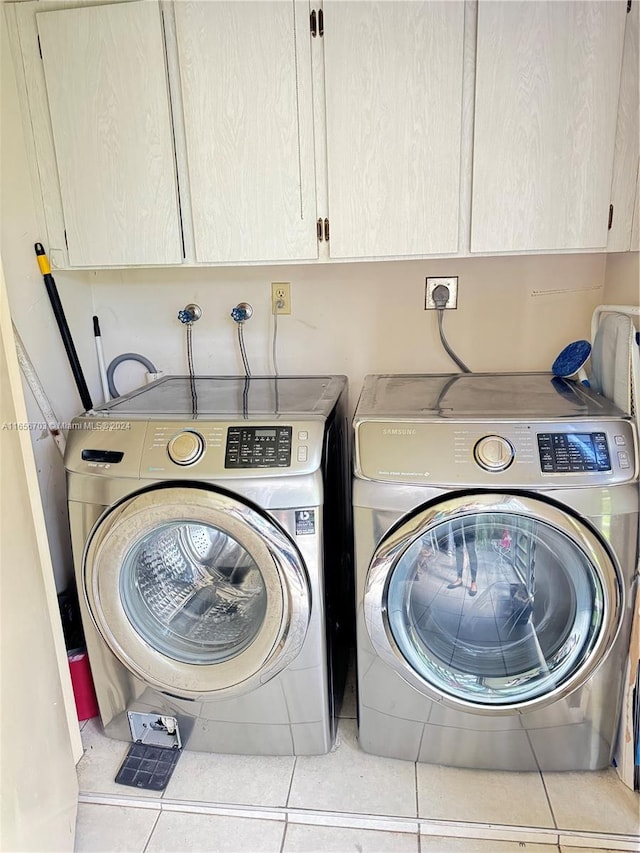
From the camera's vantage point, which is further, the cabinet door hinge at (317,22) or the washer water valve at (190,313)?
the washer water valve at (190,313)

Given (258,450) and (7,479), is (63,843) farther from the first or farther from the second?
(258,450)

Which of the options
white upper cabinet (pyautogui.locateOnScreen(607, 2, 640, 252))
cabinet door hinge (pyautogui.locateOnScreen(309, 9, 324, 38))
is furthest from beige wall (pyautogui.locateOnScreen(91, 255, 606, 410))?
cabinet door hinge (pyautogui.locateOnScreen(309, 9, 324, 38))

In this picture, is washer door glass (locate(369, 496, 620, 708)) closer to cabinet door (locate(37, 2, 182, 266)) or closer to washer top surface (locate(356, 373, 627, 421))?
washer top surface (locate(356, 373, 627, 421))

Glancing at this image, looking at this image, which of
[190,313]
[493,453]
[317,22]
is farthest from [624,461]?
[190,313]

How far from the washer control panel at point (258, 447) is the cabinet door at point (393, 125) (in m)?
0.59

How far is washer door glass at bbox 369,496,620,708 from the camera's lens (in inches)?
54.4

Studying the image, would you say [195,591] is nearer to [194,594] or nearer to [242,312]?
[194,594]

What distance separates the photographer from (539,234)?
5.18ft

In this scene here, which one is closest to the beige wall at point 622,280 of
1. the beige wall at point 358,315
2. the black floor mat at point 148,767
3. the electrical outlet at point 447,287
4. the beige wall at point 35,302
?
the beige wall at point 358,315

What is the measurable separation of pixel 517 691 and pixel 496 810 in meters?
0.32

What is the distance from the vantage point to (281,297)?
204 cm

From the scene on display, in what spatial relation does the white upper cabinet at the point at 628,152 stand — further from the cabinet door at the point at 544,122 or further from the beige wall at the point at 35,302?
the beige wall at the point at 35,302

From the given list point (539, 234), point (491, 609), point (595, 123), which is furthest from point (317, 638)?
point (595, 123)

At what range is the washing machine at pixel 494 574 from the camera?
1.33m
